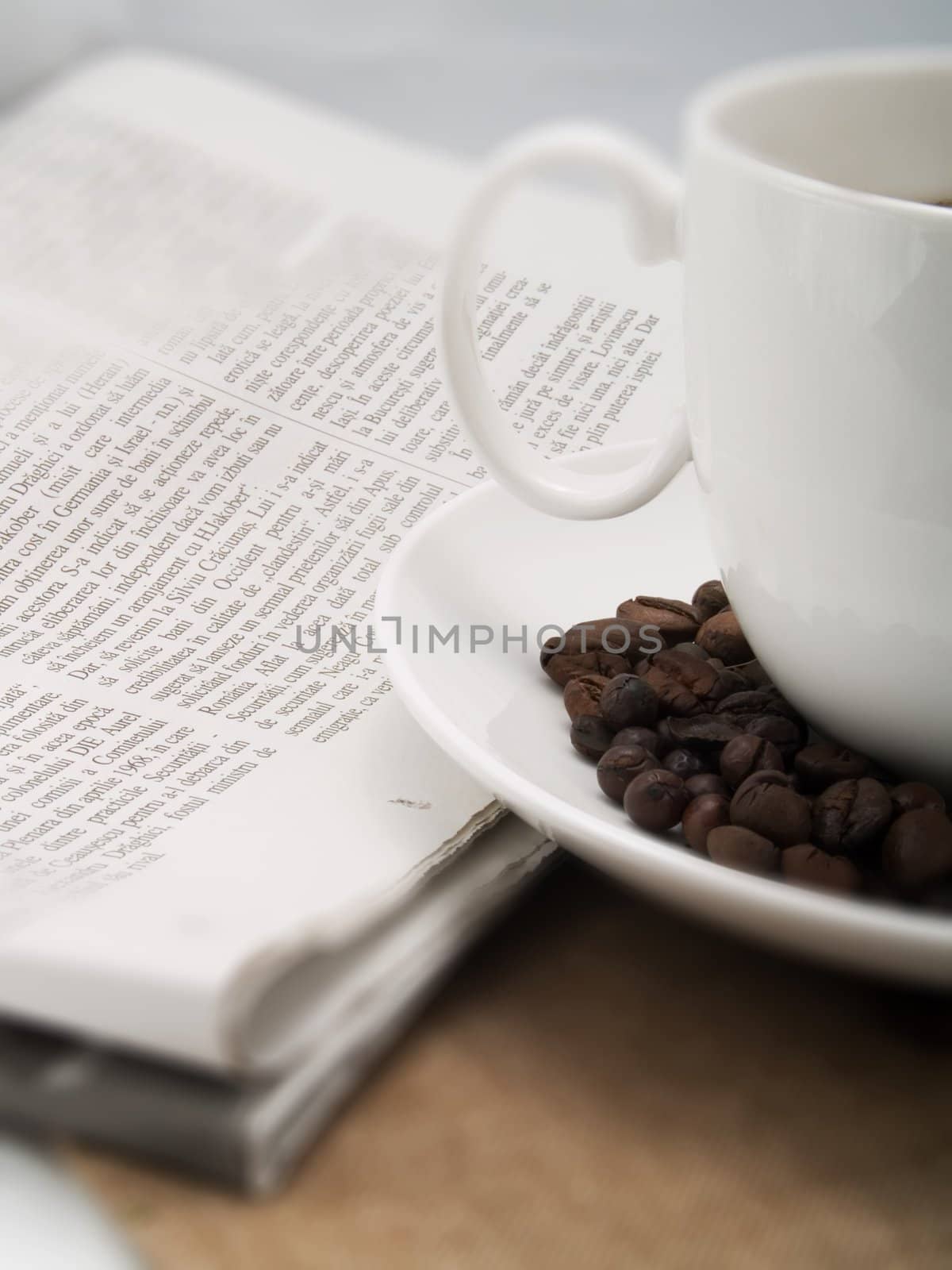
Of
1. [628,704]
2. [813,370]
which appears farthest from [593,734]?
[813,370]

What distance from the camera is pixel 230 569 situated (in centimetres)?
62

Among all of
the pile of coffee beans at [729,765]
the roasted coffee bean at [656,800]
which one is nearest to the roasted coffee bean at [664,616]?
the pile of coffee beans at [729,765]

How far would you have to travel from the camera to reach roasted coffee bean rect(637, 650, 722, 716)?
0.47 metres

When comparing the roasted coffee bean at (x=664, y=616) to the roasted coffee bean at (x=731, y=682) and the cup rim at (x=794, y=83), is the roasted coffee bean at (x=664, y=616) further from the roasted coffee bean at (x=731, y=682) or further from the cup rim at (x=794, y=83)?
the cup rim at (x=794, y=83)

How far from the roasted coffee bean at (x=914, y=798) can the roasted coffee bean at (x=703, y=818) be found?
1.9 inches

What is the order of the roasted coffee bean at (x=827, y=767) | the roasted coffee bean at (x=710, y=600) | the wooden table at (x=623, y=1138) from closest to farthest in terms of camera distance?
the wooden table at (x=623, y=1138) < the roasted coffee bean at (x=827, y=767) < the roasted coffee bean at (x=710, y=600)

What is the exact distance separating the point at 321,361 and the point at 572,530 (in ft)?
0.73

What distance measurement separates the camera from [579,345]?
2.39 feet

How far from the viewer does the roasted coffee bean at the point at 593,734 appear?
451 mm

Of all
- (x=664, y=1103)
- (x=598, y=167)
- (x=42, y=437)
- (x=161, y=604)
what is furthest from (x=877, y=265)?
(x=42, y=437)

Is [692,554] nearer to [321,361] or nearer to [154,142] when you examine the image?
[321,361]

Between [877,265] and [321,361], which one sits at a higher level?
[877,265]

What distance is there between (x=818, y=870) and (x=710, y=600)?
17 centimetres

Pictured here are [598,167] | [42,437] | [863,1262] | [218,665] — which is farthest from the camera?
[42,437]
